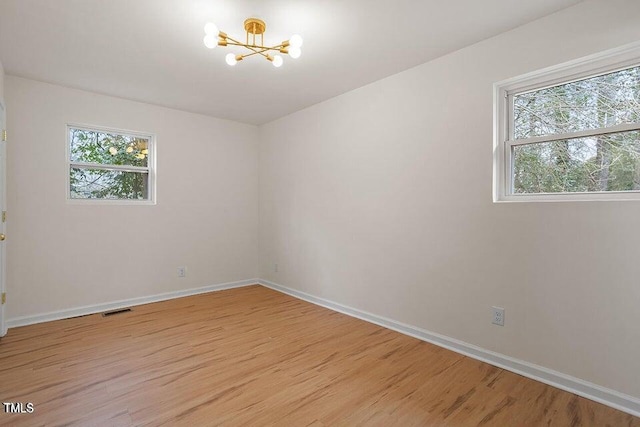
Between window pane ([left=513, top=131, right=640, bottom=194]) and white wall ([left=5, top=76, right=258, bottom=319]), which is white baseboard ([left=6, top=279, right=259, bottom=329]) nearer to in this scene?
white wall ([left=5, top=76, right=258, bottom=319])

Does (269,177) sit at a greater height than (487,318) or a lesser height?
greater

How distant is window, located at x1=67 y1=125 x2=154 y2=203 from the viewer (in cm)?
362

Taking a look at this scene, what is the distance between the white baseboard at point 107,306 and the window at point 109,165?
1.25 metres

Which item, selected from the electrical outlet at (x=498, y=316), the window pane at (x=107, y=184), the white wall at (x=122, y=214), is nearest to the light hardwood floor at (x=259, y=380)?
the electrical outlet at (x=498, y=316)

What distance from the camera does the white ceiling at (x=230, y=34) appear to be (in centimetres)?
210

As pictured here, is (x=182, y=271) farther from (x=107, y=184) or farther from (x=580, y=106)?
(x=580, y=106)

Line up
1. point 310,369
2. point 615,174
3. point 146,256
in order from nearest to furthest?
point 615,174
point 310,369
point 146,256

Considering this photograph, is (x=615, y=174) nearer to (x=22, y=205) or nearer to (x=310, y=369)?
(x=310, y=369)

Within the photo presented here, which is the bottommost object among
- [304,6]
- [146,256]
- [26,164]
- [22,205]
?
[146,256]

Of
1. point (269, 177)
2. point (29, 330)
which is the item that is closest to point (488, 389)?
point (269, 177)

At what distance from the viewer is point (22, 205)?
324 centimetres

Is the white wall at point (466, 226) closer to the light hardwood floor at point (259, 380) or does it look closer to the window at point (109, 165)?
the light hardwood floor at point (259, 380)

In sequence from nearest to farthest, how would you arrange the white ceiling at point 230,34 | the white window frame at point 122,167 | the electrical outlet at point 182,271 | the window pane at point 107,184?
the white ceiling at point 230,34, the white window frame at point 122,167, the window pane at point 107,184, the electrical outlet at point 182,271

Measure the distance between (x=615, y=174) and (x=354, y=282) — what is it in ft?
7.81
